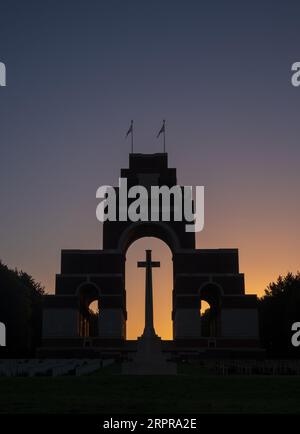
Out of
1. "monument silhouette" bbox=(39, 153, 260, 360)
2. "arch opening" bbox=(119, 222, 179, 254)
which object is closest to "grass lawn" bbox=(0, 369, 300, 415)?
"monument silhouette" bbox=(39, 153, 260, 360)

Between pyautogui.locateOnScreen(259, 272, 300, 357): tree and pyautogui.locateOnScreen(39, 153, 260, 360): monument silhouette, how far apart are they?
986 centimetres

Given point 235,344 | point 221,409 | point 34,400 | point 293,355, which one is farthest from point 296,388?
point 293,355

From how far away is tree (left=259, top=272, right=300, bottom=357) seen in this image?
6781 cm

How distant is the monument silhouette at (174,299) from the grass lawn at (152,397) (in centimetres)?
3709

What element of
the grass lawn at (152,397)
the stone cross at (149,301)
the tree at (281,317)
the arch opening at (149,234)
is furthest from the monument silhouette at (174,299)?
the grass lawn at (152,397)

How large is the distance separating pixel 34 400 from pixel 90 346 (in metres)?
44.4

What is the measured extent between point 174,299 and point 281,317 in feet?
68.9

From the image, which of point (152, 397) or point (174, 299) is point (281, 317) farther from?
point (152, 397)

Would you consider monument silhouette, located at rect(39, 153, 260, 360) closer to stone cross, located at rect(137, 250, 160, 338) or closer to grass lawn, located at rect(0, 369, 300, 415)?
stone cross, located at rect(137, 250, 160, 338)

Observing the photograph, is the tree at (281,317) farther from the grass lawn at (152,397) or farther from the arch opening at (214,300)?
the grass lawn at (152,397)

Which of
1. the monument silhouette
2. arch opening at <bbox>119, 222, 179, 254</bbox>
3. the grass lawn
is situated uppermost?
arch opening at <bbox>119, 222, 179, 254</bbox>

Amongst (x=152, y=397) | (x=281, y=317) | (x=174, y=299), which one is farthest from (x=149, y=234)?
(x=152, y=397)
